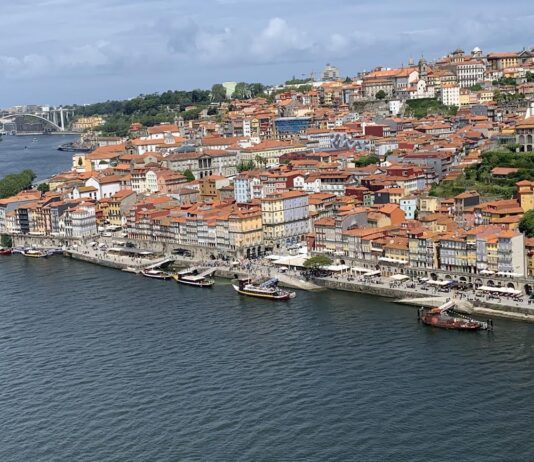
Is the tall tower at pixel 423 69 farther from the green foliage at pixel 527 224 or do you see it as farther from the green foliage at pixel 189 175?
the green foliage at pixel 527 224

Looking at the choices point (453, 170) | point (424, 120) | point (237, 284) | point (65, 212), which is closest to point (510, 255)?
point (237, 284)

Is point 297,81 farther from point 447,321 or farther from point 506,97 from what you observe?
point 447,321

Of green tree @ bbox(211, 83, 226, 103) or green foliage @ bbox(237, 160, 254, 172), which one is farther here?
green tree @ bbox(211, 83, 226, 103)

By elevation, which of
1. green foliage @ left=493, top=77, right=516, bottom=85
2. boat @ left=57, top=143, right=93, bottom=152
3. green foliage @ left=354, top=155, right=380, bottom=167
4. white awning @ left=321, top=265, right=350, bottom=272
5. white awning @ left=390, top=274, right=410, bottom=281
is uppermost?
green foliage @ left=493, top=77, right=516, bottom=85

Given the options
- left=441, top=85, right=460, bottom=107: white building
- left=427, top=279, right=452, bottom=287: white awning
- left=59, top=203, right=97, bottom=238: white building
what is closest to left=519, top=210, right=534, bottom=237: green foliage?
left=427, top=279, right=452, bottom=287: white awning

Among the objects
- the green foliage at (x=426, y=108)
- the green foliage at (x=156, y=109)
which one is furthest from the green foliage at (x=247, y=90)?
the green foliage at (x=426, y=108)

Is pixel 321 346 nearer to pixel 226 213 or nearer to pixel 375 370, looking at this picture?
pixel 375 370

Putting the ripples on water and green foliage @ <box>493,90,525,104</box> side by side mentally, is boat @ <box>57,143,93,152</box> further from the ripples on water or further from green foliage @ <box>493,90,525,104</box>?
the ripples on water
